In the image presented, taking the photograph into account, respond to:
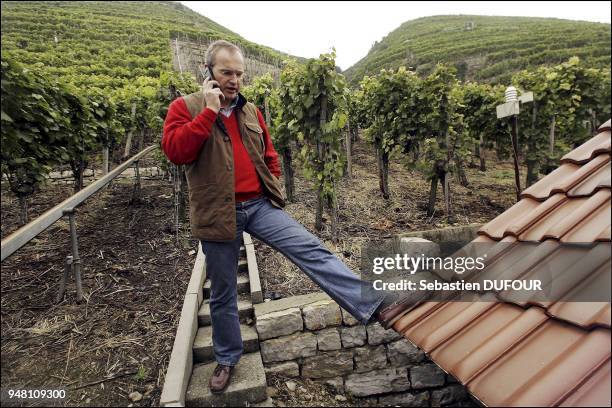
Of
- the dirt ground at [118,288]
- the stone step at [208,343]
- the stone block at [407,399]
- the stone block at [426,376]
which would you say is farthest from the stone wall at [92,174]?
the stone block at [426,376]

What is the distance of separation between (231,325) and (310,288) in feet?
5.41

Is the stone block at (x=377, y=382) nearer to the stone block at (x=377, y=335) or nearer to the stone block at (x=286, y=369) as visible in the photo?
the stone block at (x=377, y=335)

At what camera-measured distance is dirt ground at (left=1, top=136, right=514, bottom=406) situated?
2320 millimetres

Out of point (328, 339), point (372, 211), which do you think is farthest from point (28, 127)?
point (372, 211)

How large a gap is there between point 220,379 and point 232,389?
0.14 meters

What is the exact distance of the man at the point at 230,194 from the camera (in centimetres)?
178

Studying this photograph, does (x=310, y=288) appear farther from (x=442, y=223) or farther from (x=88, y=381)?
(x=442, y=223)

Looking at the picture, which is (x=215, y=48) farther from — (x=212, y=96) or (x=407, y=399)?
(x=407, y=399)

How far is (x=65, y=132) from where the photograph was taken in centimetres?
439

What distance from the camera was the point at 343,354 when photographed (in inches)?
130

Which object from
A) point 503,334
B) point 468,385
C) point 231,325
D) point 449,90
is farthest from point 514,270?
point 449,90

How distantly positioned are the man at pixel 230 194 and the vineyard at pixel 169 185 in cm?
114

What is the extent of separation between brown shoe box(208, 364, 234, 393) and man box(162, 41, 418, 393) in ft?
1.06

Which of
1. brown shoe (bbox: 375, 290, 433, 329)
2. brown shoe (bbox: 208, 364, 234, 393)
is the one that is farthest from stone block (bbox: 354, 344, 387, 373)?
brown shoe (bbox: 375, 290, 433, 329)
